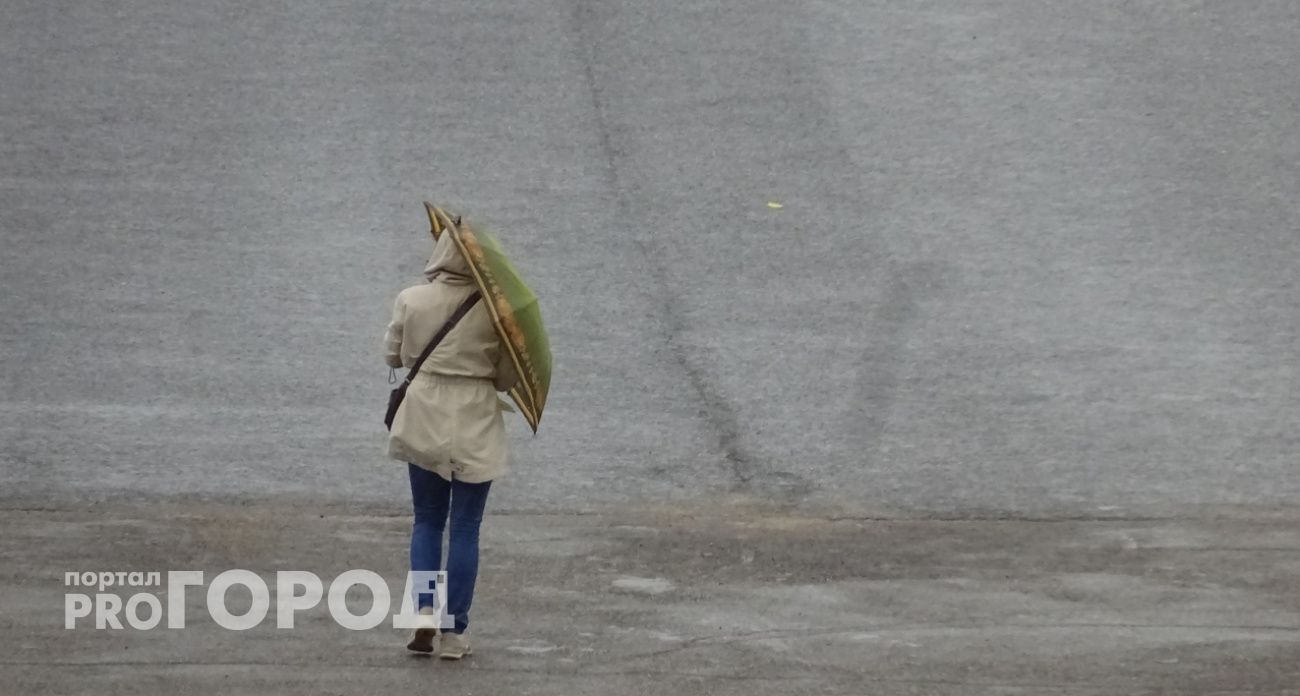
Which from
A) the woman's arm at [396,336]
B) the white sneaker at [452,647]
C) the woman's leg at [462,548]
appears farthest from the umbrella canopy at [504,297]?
the white sneaker at [452,647]

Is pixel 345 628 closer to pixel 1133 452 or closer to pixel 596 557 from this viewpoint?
pixel 596 557

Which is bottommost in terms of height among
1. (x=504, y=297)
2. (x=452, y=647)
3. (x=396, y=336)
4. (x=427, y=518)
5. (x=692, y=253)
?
(x=452, y=647)

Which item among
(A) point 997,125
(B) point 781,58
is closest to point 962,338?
(A) point 997,125

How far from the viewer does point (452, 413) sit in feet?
20.6

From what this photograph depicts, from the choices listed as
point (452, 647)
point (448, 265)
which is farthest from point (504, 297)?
point (452, 647)

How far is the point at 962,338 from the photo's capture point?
10.3m

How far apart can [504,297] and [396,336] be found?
0.49m

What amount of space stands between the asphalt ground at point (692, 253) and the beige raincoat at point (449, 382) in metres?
0.84

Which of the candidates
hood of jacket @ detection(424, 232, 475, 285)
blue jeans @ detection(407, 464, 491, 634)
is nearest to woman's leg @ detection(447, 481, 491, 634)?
blue jeans @ detection(407, 464, 491, 634)

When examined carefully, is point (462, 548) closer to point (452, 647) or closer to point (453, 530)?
point (453, 530)

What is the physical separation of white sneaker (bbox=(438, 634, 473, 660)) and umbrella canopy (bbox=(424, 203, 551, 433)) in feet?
3.14

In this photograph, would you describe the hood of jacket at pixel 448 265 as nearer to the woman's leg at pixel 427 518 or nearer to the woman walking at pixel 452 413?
the woman walking at pixel 452 413

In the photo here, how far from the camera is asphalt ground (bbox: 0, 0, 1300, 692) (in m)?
8.90

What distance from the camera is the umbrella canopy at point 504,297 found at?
6.14 meters
